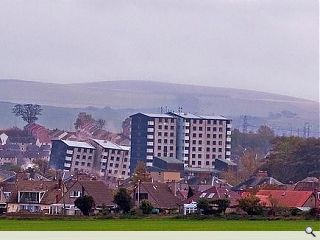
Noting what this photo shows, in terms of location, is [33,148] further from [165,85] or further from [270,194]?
[270,194]

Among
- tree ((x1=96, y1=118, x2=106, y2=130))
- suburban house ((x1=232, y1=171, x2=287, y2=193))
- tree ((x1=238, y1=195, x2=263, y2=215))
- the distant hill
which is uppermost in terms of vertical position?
the distant hill

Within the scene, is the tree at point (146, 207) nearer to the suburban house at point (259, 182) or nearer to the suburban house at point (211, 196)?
A: the suburban house at point (211, 196)

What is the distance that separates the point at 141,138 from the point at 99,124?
58.9 ft

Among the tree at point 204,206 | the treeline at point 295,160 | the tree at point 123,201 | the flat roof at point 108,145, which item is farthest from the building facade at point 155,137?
the tree at point 204,206

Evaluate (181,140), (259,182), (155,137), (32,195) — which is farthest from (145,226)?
(181,140)

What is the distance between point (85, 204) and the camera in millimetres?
37344

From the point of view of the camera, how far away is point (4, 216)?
1319 inches

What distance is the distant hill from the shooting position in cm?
14075

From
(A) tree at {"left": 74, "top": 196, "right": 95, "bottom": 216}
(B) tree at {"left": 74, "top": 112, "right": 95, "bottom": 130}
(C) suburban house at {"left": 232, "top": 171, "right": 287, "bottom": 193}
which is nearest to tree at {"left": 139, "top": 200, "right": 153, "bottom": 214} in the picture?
(A) tree at {"left": 74, "top": 196, "right": 95, "bottom": 216}

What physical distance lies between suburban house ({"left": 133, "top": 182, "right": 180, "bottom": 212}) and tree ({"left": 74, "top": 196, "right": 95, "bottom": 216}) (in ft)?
5.94

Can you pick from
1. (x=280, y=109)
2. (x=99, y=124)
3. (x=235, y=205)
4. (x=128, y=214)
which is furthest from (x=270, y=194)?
(x=280, y=109)

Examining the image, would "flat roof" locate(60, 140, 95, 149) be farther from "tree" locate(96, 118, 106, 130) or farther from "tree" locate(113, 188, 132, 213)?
"tree" locate(113, 188, 132, 213)

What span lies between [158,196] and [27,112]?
8722 centimetres

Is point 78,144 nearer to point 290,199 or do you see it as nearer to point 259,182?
point 259,182
